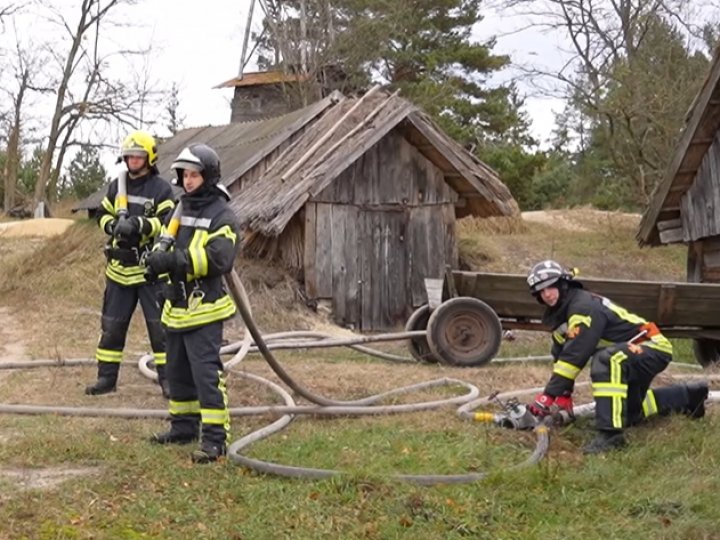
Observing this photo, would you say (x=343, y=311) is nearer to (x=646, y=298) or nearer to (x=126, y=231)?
(x=646, y=298)

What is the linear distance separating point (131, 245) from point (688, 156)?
966 centimetres

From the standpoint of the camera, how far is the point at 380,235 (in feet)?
57.6

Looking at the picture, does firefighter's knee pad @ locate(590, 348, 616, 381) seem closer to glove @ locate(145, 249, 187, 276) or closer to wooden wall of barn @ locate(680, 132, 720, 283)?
glove @ locate(145, 249, 187, 276)

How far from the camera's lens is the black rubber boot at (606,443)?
20.6ft

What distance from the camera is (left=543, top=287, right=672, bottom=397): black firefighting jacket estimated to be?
6.51m

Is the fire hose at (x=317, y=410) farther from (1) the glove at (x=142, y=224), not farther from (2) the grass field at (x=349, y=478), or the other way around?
(1) the glove at (x=142, y=224)

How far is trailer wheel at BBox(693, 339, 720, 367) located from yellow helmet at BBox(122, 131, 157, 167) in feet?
25.3

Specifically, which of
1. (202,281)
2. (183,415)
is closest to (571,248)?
(183,415)

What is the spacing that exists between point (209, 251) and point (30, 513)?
192 centimetres

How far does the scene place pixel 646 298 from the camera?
1057cm

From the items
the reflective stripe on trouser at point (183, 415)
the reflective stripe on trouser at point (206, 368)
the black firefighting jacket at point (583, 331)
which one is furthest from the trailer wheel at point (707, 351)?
the reflective stripe on trouser at point (206, 368)

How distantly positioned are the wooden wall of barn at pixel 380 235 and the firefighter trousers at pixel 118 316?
8.65 m

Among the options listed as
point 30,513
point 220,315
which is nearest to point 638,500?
point 220,315

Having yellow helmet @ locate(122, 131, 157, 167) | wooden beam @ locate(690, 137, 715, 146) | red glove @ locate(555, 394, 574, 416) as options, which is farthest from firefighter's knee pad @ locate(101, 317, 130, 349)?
wooden beam @ locate(690, 137, 715, 146)
